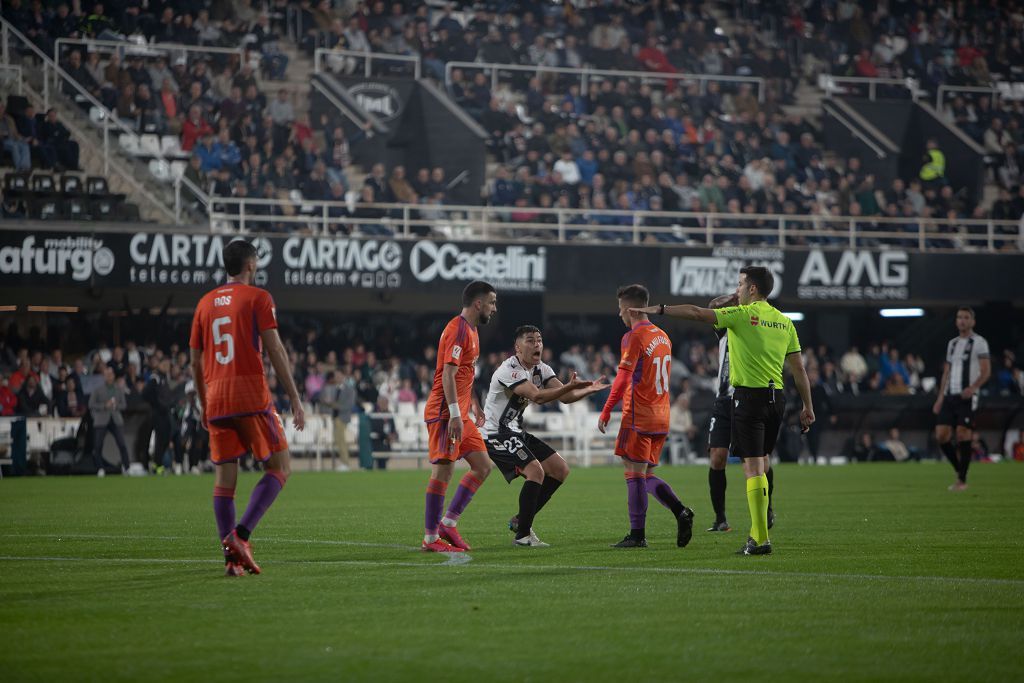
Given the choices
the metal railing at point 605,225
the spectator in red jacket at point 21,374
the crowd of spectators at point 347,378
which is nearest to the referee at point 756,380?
the crowd of spectators at point 347,378

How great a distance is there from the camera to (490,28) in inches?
1414

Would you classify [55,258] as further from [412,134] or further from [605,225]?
[605,225]

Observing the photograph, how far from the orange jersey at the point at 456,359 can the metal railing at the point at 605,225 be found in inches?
676

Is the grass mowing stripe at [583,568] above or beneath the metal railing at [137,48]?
beneath

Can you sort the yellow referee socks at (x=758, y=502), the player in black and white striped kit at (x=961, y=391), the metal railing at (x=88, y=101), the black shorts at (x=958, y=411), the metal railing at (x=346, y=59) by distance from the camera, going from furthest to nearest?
the metal railing at (x=346, y=59) → the metal railing at (x=88, y=101) → the black shorts at (x=958, y=411) → the player in black and white striped kit at (x=961, y=391) → the yellow referee socks at (x=758, y=502)

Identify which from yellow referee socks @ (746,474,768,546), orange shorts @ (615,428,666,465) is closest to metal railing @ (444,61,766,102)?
orange shorts @ (615,428,666,465)

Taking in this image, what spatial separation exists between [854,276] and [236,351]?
81.2 ft

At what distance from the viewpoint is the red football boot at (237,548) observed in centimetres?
866

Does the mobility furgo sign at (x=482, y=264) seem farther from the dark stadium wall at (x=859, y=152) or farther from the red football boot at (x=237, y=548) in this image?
the red football boot at (x=237, y=548)

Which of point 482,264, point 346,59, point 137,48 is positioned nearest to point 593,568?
point 482,264

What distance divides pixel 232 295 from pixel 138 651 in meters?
3.22

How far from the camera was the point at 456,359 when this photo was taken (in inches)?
415

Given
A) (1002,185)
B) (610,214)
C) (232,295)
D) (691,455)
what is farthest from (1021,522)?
(1002,185)

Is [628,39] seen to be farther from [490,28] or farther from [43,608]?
[43,608]
